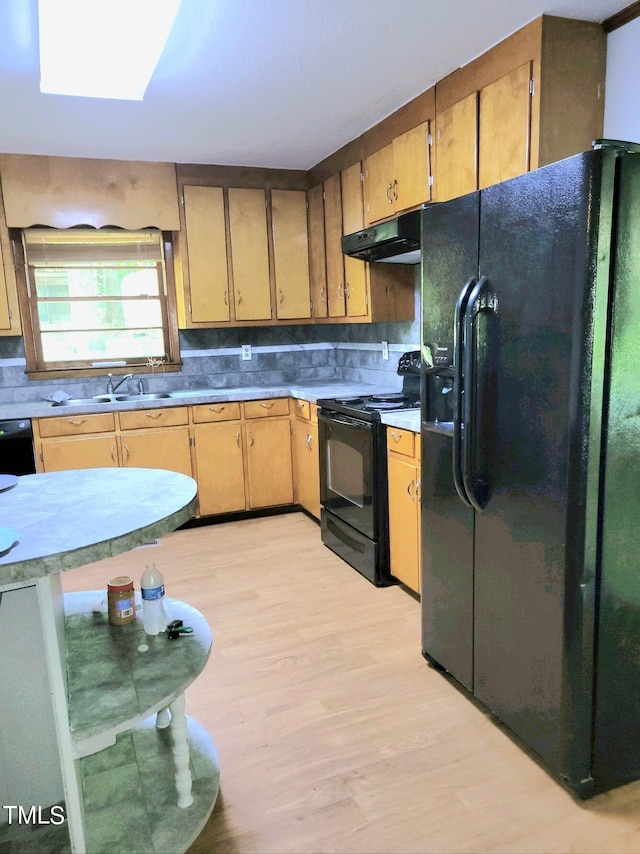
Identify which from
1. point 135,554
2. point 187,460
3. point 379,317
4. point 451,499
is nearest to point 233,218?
point 379,317

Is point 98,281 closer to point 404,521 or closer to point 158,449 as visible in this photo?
point 158,449

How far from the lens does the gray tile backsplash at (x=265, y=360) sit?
13.4ft

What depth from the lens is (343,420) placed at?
3.30 m

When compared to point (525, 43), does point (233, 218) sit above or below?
below

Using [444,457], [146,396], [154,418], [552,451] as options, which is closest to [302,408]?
[154,418]

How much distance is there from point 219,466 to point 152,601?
7.90 feet

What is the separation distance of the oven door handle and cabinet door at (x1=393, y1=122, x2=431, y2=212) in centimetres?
118

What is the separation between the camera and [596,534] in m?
1.59

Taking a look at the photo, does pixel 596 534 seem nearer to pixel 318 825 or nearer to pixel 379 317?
pixel 318 825

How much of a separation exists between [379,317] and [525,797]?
2714mm

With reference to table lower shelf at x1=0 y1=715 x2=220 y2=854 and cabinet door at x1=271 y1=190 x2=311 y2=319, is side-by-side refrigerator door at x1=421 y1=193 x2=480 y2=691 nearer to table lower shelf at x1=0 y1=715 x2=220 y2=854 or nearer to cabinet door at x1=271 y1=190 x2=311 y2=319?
table lower shelf at x1=0 y1=715 x2=220 y2=854

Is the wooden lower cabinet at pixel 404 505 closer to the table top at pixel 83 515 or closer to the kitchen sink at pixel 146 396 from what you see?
the table top at pixel 83 515

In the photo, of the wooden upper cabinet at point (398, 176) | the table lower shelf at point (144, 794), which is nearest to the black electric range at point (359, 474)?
the wooden upper cabinet at point (398, 176)

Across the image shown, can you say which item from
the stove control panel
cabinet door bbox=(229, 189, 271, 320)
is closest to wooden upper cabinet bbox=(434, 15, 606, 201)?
the stove control panel
